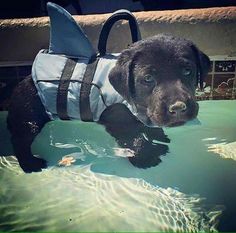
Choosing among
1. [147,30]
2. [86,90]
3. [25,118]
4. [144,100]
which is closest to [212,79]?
[147,30]

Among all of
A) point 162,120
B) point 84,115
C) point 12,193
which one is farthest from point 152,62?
point 12,193

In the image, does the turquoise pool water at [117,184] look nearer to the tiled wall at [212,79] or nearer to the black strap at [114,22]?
the tiled wall at [212,79]

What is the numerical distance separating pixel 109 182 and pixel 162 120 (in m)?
0.23

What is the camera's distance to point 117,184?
1002mm

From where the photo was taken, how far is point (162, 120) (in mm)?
1027

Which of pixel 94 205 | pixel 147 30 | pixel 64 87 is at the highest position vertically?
pixel 147 30

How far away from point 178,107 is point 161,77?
11 centimetres

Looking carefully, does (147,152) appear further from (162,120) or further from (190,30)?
(190,30)

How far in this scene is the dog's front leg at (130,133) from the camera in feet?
3.64

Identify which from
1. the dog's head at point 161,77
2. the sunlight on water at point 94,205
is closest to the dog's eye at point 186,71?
the dog's head at point 161,77

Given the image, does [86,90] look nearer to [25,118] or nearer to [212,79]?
[25,118]

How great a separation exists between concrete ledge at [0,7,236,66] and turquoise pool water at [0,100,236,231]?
11.9 inches

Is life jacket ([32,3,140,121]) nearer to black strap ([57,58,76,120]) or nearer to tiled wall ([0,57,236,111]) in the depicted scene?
black strap ([57,58,76,120])

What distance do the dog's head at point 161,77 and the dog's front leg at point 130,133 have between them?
52 mm
